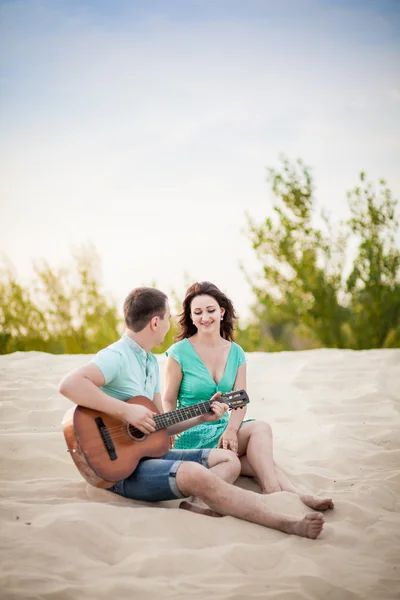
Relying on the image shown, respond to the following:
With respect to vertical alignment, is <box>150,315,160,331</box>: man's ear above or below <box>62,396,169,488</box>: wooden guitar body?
above

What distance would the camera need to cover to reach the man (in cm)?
243

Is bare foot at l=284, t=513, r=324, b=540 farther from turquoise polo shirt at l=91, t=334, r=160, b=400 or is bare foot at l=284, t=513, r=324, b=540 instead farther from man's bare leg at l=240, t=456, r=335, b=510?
turquoise polo shirt at l=91, t=334, r=160, b=400

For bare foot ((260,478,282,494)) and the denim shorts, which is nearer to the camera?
the denim shorts

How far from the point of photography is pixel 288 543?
229 cm

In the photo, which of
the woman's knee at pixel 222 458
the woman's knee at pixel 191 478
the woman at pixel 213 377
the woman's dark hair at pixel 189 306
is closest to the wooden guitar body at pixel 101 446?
the woman's knee at pixel 191 478

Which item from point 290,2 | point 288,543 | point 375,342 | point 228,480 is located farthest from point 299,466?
point 290,2

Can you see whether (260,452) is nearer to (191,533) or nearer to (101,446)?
(191,533)

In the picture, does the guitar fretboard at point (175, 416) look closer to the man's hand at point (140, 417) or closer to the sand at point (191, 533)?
the man's hand at point (140, 417)

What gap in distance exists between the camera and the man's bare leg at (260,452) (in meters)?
2.85

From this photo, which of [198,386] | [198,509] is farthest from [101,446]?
[198,386]

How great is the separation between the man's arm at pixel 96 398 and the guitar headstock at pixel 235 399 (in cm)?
52

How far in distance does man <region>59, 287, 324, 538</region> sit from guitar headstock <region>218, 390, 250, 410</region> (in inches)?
2.9

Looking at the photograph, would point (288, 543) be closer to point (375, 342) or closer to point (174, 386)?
point (174, 386)

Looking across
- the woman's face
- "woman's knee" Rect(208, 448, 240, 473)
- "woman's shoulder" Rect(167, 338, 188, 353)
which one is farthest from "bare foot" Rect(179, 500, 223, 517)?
the woman's face
